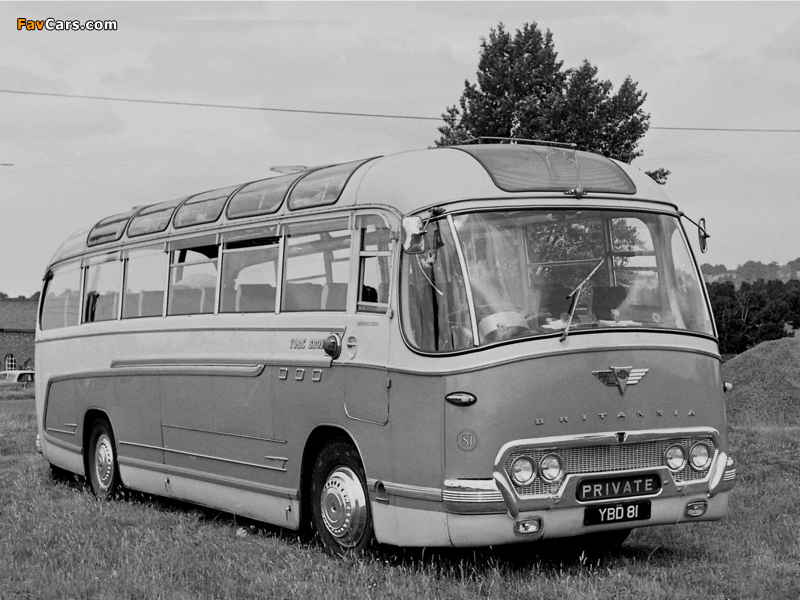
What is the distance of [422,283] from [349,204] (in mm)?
1438

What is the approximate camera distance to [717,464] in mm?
8836

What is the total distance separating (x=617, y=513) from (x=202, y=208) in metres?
5.88

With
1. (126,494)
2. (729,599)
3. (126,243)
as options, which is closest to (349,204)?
(729,599)

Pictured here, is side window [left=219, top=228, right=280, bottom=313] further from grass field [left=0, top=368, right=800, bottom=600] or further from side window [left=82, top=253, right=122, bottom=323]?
side window [left=82, top=253, right=122, bottom=323]

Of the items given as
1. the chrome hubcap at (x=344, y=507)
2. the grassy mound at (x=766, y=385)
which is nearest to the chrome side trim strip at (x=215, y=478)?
the chrome hubcap at (x=344, y=507)

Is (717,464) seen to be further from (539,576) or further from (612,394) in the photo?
(539,576)

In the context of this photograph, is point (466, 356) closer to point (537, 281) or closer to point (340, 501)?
point (537, 281)

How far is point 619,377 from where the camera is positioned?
841 centimetres

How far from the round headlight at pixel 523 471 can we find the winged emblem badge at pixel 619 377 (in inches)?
30.7

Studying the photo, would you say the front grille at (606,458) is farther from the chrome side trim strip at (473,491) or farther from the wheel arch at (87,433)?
the wheel arch at (87,433)

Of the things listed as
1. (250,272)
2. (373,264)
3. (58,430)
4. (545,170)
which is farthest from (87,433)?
(545,170)

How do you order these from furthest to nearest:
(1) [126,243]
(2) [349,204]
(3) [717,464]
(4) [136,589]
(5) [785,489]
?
(1) [126,243] < (5) [785,489] < (2) [349,204] < (3) [717,464] < (4) [136,589]

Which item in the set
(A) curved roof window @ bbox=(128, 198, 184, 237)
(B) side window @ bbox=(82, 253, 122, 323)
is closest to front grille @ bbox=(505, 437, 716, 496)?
(A) curved roof window @ bbox=(128, 198, 184, 237)

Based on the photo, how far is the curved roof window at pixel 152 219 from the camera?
43.6 ft
